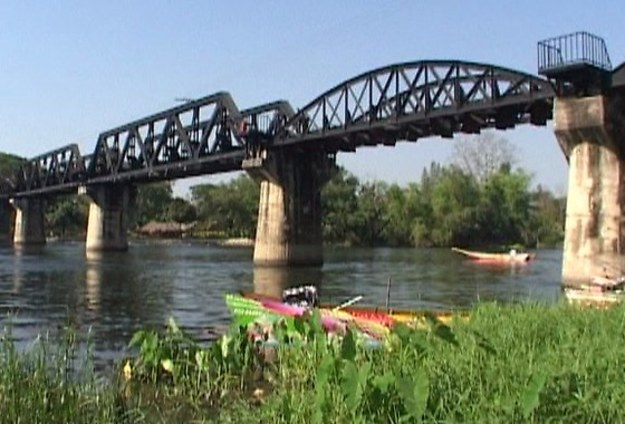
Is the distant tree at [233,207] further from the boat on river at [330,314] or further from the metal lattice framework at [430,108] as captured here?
the boat on river at [330,314]

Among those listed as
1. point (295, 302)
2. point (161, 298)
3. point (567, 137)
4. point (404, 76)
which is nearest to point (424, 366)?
point (295, 302)

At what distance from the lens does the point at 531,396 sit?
707 cm

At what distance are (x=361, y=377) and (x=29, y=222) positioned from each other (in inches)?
6003

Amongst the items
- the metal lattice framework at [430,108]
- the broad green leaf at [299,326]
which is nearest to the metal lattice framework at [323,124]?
the metal lattice framework at [430,108]

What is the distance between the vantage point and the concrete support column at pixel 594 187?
4631 centimetres

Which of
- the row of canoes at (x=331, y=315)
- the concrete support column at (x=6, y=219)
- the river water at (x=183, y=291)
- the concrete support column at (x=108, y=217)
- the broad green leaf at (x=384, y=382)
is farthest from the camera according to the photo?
the concrete support column at (x=6, y=219)

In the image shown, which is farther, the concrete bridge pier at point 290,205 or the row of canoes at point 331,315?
the concrete bridge pier at point 290,205

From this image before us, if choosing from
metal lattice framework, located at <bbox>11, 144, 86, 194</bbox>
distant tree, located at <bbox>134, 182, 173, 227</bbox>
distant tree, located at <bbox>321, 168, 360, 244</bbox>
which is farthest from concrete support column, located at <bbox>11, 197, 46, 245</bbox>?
distant tree, located at <bbox>321, 168, 360, 244</bbox>

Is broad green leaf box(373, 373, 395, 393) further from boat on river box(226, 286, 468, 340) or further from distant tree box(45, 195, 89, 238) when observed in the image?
distant tree box(45, 195, 89, 238)

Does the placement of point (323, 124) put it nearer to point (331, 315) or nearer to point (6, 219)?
point (331, 315)

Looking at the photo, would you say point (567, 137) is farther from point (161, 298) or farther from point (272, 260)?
point (272, 260)

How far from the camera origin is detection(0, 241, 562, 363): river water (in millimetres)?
28750

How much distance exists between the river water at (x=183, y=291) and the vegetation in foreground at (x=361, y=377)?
6106 mm

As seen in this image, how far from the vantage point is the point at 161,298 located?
41.7m
